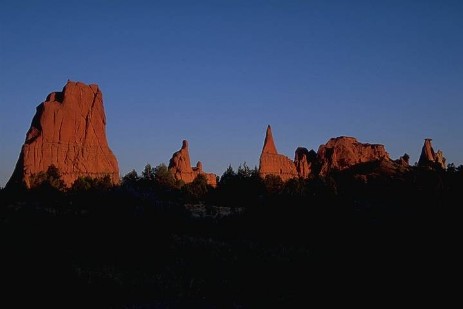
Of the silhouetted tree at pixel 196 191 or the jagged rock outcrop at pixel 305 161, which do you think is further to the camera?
the jagged rock outcrop at pixel 305 161

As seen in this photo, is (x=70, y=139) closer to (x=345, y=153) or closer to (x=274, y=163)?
(x=274, y=163)

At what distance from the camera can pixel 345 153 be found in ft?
345

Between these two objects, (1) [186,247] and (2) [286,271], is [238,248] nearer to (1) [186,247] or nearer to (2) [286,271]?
(1) [186,247]

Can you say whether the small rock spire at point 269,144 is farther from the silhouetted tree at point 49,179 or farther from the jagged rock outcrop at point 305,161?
the silhouetted tree at point 49,179

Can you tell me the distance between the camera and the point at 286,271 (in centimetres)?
1838

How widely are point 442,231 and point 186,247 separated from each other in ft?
37.5

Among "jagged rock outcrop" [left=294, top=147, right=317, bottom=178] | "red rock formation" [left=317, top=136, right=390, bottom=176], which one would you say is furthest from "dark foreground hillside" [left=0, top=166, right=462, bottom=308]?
"jagged rock outcrop" [left=294, top=147, right=317, bottom=178]

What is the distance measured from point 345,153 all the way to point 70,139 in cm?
5538

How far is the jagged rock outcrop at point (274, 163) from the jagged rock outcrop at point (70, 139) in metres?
36.3

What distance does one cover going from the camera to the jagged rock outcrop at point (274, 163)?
4352 inches

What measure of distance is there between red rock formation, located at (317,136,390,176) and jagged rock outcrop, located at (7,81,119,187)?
148 feet

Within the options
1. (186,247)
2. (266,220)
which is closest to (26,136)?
(266,220)

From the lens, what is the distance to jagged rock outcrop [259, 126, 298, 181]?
11054 centimetres

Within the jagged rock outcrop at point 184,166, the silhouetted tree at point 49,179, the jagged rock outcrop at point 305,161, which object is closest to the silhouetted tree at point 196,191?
the silhouetted tree at point 49,179
